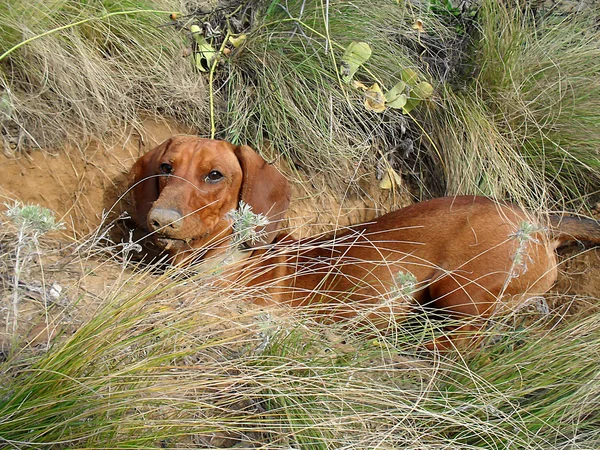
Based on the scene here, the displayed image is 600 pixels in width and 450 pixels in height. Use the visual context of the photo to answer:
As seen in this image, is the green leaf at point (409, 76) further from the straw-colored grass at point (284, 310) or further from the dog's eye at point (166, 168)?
the dog's eye at point (166, 168)

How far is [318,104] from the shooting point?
4.80m

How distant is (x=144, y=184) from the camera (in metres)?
4.13

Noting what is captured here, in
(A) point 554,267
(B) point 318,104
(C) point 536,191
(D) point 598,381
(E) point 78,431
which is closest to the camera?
(E) point 78,431

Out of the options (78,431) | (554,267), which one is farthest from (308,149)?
(78,431)

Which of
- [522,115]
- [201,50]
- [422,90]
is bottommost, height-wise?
[522,115]

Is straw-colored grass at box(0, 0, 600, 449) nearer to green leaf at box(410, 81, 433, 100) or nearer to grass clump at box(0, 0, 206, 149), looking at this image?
grass clump at box(0, 0, 206, 149)

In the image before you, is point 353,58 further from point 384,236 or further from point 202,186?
point 202,186

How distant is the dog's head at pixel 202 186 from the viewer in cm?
382

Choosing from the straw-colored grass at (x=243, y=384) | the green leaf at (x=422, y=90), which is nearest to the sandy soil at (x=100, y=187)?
the green leaf at (x=422, y=90)

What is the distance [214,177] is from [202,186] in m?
0.10

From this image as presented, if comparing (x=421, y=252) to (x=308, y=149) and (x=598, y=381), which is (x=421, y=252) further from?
(x=598, y=381)

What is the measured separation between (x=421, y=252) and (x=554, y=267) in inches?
28.4

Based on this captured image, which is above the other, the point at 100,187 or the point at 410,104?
the point at 410,104

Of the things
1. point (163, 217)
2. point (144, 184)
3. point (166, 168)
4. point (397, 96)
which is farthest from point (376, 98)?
point (163, 217)
